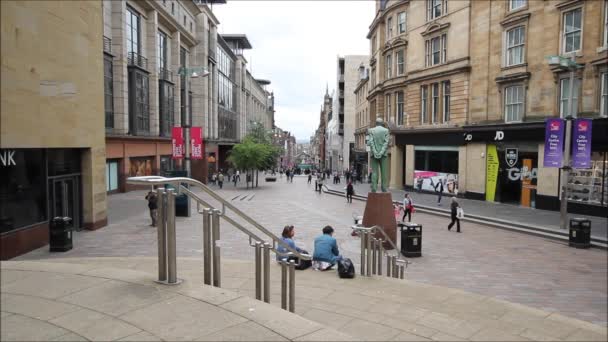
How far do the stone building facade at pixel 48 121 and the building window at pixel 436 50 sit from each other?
76.1 ft

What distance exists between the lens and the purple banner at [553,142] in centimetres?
1446

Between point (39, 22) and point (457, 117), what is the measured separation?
28.9 meters

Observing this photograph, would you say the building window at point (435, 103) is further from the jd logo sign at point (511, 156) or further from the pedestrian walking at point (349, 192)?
the pedestrian walking at point (349, 192)

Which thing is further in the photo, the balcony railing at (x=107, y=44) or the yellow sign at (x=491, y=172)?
the balcony railing at (x=107, y=44)

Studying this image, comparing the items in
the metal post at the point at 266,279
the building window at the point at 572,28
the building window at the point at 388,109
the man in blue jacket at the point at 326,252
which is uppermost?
the building window at the point at 572,28

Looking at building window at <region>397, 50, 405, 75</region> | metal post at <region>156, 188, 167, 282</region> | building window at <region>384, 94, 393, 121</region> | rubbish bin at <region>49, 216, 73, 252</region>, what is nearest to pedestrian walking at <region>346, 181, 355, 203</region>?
building window at <region>384, 94, 393, 121</region>

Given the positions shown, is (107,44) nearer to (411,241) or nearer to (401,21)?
(401,21)

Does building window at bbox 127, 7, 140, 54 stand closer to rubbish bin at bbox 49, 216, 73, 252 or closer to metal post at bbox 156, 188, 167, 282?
rubbish bin at bbox 49, 216, 73, 252

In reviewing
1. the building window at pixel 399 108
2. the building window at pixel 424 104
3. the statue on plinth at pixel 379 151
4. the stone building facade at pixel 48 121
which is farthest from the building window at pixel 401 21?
the stone building facade at pixel 48 121

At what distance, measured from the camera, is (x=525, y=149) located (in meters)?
24.4

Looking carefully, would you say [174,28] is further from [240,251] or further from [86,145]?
[240,251]

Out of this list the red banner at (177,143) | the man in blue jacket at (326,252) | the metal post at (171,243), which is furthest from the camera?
the red banner at (177,143)

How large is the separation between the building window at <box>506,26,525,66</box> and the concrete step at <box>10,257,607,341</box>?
20.3 m

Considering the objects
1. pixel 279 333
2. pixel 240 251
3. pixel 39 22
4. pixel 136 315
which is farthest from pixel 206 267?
pixel 240 251
